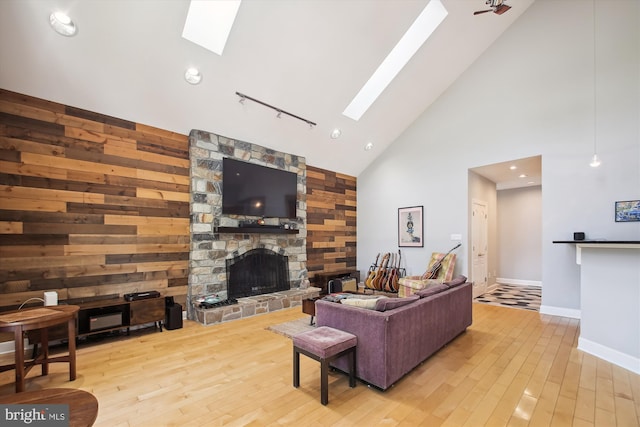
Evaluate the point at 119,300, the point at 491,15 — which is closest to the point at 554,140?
the point at 491,15

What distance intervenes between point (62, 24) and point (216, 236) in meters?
3.20

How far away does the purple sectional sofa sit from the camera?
2.50m

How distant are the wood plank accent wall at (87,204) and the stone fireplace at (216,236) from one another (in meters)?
0.19

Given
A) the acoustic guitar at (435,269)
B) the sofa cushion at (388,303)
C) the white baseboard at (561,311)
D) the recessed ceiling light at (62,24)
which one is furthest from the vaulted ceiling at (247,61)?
the white baseboard at (561,311)

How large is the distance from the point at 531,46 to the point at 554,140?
1822 mm

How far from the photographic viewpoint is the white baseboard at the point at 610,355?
114 inches

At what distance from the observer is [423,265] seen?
6.58 metres

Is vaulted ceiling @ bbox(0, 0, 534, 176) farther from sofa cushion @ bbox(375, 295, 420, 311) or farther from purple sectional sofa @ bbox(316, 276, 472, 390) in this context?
sofa cushion @ bbox(375, 295, 420, 311)

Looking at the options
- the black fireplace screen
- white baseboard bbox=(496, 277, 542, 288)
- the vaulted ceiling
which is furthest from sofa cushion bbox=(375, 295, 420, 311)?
white baseboard bbox=(496, 277, 542, 288)

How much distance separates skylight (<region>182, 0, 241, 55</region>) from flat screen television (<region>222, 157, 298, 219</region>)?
5.90 feet

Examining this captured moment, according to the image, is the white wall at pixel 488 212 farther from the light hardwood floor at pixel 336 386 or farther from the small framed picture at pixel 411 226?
the light hardwood floor at pixel 336 386

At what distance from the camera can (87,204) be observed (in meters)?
3.89

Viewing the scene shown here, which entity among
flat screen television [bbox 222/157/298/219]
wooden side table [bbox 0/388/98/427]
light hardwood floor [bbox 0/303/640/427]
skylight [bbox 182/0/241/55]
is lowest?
light hardwood floor [bbox 0/303/640/427]

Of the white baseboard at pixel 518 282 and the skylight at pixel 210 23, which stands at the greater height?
the skylight at pixel 210 23
